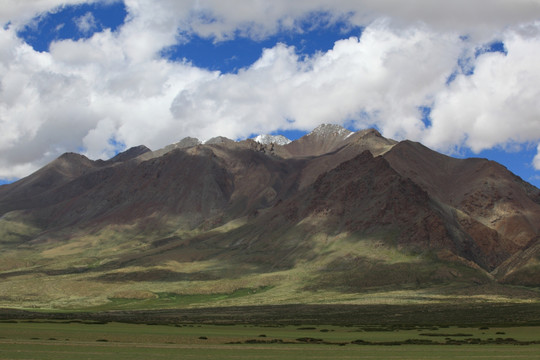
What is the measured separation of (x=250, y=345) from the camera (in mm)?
71188

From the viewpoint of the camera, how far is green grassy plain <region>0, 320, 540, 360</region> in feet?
194

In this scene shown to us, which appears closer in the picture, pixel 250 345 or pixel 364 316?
pixel 250 345

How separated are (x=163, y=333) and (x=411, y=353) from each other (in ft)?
117

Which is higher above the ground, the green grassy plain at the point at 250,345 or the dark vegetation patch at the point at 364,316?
the green grassy plain at the point at 250,345

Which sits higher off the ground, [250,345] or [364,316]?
[250,345]

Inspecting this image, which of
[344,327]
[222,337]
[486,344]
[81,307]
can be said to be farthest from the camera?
[81,307]

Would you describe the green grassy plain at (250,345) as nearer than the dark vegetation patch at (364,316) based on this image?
Yes

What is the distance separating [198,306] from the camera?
197 metres

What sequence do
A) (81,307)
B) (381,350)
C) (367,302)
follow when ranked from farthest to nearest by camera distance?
(81,307)
(367,302)
(381,350)

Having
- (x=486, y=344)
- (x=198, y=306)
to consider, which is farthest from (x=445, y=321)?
(x=198, y=306)

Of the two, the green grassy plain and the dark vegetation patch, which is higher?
the green grassy plain

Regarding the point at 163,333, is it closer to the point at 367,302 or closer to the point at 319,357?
the point at 319,357

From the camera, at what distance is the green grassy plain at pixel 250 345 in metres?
59.2

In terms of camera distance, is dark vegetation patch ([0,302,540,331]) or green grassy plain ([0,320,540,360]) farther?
dark vegetation patch ([0,302,540,331])
